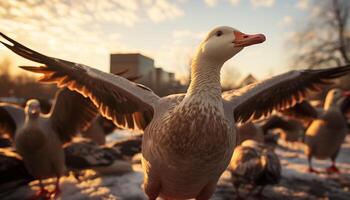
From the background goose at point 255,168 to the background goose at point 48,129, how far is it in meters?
2.73

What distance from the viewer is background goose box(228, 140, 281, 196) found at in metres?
4.79

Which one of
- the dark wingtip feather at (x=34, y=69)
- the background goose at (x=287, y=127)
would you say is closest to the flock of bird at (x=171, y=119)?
the dark wingtip feather at (x=34, y=69)

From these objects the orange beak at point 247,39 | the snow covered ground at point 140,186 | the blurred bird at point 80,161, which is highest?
the orange beak at point 247,39

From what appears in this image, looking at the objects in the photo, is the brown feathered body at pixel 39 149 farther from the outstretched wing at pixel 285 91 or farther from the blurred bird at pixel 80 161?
A: the outstretched wing at pixel 285 91

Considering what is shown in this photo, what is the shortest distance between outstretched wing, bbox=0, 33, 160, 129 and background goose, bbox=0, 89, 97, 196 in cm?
133

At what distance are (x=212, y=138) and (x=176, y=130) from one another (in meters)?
0.31

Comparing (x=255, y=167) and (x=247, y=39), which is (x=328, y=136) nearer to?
(x=255, y=167)

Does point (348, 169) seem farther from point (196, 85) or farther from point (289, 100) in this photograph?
point (196, 85)

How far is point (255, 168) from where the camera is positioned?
483cm

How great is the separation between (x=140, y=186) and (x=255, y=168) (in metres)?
2.05

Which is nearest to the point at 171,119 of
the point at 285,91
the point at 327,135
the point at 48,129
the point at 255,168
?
the point at 285,91

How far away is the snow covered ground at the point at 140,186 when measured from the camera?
15.9ft

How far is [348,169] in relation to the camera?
773cm

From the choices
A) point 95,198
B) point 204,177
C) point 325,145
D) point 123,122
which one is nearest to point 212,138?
point 204,177
